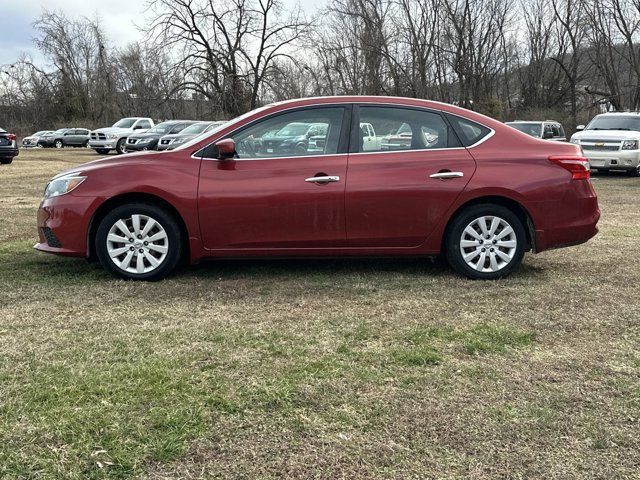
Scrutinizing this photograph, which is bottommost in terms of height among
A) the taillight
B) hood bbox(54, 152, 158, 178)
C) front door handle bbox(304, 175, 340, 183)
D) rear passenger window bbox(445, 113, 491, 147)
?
front door handle bbox(304, 175, 340, 183)

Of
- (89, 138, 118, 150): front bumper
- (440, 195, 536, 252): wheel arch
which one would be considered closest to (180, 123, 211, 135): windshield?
(89, 138, 118, 150): front bumper

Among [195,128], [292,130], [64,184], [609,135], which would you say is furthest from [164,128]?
→ [292,130]

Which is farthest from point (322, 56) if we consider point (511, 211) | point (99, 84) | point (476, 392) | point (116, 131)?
point (476, 392)

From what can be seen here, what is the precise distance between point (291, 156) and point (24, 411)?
116 inches

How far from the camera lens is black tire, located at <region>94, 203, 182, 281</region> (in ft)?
16.3

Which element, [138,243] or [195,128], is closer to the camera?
[138,243]

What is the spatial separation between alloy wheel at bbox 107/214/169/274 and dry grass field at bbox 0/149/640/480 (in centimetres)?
18

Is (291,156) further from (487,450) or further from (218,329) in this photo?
(487,450)

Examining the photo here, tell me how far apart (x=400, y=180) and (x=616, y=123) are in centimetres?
1369

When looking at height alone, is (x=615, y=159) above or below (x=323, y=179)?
above

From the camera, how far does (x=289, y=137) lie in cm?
505

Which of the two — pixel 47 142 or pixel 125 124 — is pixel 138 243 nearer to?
pixel 125 124

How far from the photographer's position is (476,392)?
9.82ft

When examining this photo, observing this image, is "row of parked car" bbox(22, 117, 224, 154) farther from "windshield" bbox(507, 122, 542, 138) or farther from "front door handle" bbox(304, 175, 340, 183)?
"front door handle" bbox(304, 175, 340, 183)
